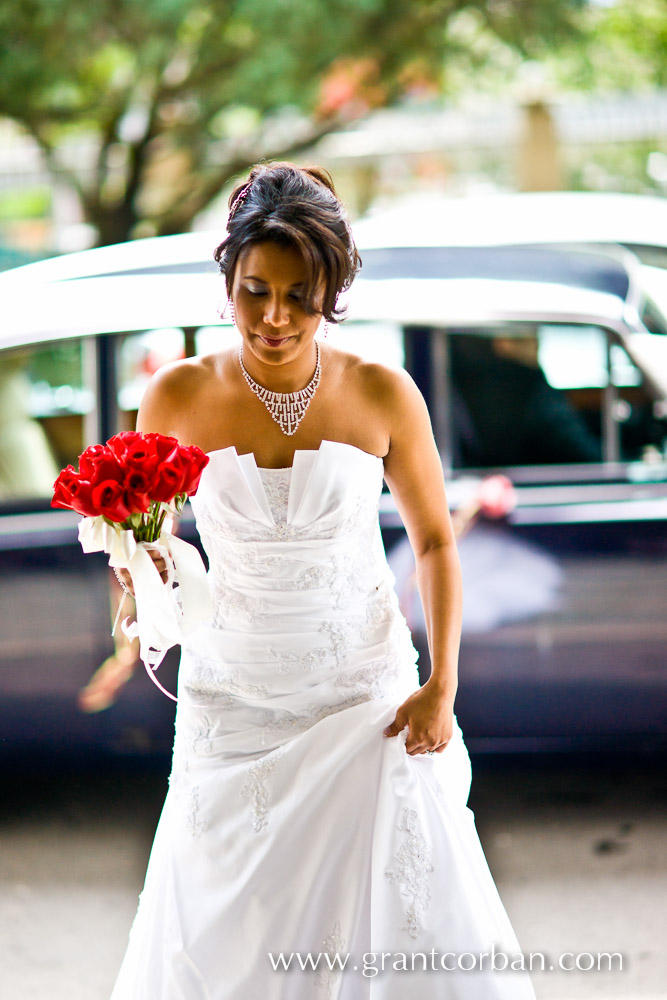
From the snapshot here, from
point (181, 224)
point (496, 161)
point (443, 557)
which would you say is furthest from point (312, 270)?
point (496, 161)

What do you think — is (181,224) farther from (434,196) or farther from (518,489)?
(518,489)

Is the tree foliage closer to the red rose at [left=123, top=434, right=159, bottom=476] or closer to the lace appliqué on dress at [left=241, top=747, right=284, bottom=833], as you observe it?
the red rose at [left=123, top=434, right=159, bottom=476]

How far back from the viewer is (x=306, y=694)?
2133 mm

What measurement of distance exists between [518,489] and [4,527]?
1774 mm

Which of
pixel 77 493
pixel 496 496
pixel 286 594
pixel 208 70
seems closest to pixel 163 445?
pixel 77 493

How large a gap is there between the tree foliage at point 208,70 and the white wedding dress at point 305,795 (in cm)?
686

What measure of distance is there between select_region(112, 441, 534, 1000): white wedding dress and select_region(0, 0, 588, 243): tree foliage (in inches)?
270

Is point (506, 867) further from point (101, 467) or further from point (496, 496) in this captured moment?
point (101, 467)

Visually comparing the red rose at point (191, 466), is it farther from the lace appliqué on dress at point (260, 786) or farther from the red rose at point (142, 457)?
the lace appliqué on dress at point (260, 786)

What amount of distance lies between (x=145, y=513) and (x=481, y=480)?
2.04 m

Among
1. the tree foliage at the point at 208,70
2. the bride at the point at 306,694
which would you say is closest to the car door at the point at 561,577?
the bride at the point at 306,694

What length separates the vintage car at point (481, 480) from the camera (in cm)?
367

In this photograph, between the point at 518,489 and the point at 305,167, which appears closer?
the point at 305,167

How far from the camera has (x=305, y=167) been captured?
218 cm
